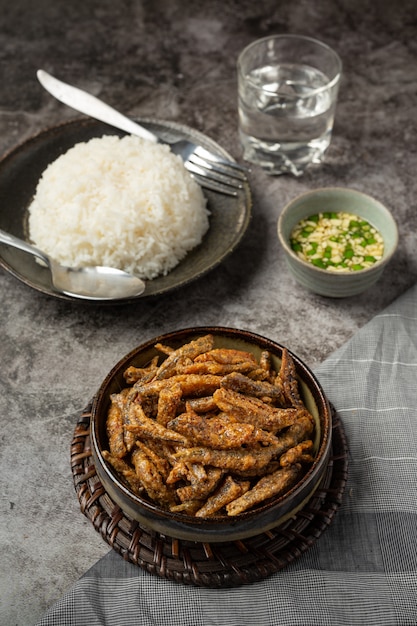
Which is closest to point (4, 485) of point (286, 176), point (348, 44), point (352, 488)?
point (352, 488)

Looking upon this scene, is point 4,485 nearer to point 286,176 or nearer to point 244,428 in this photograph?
point 244,428

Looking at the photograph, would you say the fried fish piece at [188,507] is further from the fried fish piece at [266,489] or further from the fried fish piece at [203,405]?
the fried fish piece at [203,405]

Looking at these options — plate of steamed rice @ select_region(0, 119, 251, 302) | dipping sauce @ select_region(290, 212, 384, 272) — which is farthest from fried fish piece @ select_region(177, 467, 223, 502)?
dipping sauce @ select_region(290, 212, 384, 272)

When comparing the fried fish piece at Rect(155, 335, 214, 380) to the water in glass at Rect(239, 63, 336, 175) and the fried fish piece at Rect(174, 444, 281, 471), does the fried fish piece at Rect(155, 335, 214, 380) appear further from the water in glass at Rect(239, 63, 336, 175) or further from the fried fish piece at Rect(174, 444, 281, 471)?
the water in glass at Rect(239, 63, 336, 175)

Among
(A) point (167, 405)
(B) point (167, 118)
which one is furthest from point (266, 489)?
(B) point (167, 118)

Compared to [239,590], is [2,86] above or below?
above

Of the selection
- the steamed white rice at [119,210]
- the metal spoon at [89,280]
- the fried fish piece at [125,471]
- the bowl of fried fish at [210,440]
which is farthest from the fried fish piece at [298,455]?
the steamed white rice at [119,210]
